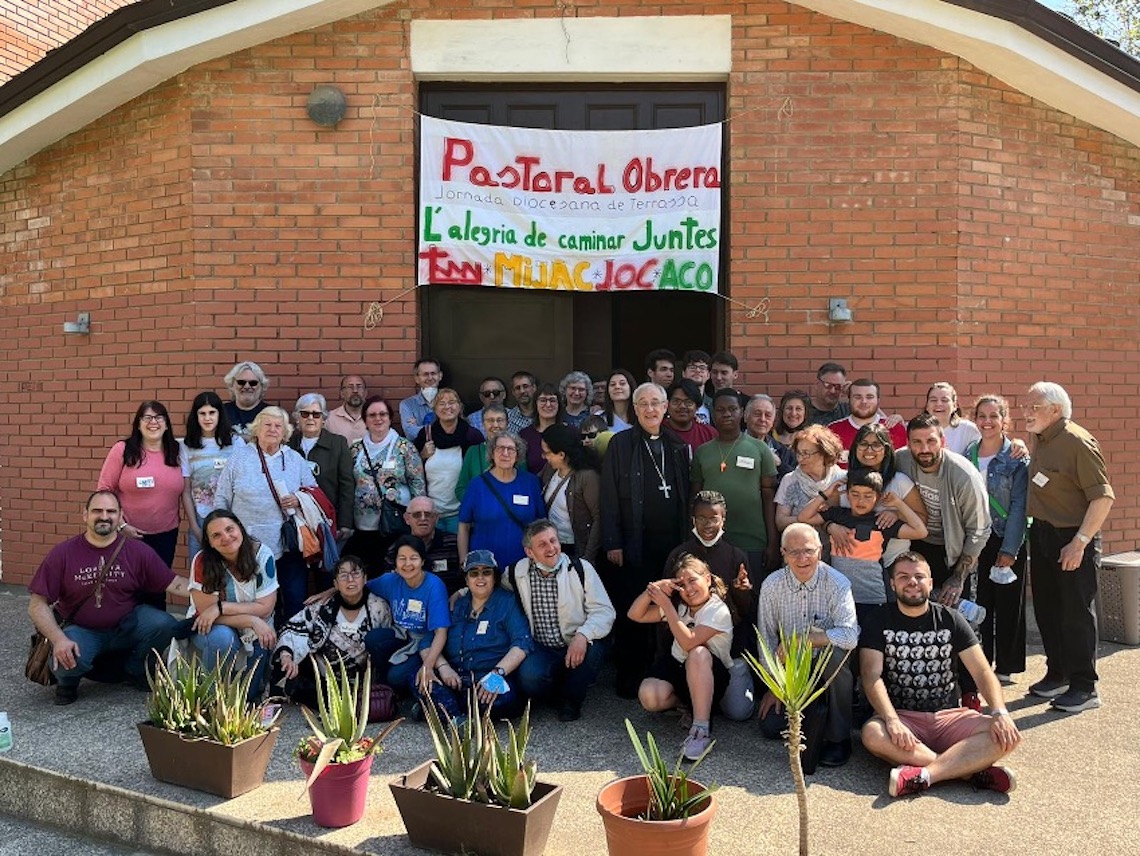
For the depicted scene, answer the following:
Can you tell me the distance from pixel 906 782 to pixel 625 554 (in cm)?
191

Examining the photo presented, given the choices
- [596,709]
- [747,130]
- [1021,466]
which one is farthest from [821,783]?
[747,130]

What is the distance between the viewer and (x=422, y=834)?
133 inches

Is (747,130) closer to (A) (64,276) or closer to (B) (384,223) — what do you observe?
(B) (384,223)

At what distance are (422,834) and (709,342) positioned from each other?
4.60 m

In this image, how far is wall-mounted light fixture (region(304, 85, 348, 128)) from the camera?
21.5ft

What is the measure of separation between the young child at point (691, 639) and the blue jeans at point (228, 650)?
6.54 feet

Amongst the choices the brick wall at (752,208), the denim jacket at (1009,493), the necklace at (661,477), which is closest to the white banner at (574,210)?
the brick wall at (752,208)

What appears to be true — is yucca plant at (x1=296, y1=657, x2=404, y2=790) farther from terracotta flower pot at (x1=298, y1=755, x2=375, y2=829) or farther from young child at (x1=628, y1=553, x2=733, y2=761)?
young child at (x1=628, y1=553, x2=733, y2=761)

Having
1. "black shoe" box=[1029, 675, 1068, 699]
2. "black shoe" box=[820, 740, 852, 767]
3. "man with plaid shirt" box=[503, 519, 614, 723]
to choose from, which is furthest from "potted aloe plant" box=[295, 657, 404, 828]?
"black shoe" box=[1029, 675, 1068, 699]

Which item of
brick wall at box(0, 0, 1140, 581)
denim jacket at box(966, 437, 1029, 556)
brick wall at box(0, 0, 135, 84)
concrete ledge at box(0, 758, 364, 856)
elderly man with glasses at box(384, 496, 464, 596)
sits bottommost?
concrete ledge at box(0, 758, 364, 856)

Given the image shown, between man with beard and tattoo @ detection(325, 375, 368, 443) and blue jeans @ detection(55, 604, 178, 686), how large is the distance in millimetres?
1538

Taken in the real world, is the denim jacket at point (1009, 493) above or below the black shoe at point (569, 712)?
above

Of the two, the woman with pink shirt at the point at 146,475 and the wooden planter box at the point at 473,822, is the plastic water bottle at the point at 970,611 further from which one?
the woman with pink shirt at the point at 146,475

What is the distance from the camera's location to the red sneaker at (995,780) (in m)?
3.86
